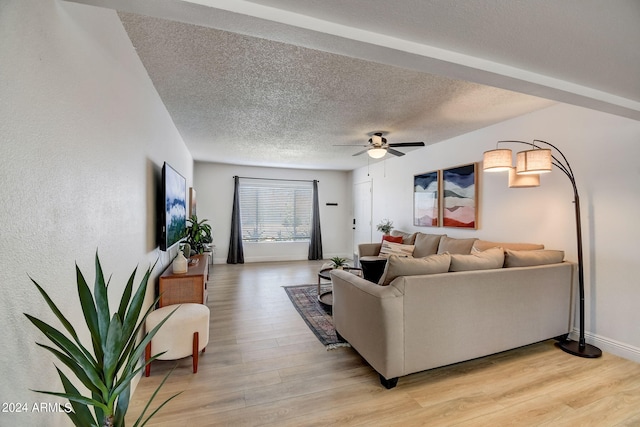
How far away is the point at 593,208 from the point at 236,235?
6291 millimetres

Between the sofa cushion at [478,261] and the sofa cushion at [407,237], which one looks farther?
the sofa cushion at [407,237]

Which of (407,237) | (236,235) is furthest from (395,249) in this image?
(236,235)

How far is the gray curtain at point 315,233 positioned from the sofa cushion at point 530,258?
5185 millimetres

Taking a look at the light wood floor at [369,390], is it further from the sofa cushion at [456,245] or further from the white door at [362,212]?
the white door at [362,212]

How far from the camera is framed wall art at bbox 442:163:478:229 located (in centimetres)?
396

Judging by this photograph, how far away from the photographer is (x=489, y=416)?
173 cm

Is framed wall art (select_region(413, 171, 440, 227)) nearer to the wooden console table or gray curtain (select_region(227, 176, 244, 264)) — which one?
the wooden console table

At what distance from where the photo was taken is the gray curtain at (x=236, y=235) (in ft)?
21.9

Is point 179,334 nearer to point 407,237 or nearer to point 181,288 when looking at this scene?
point 181,288

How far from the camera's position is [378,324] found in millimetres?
1988

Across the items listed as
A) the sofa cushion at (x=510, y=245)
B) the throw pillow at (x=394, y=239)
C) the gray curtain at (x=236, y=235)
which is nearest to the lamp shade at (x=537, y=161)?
the sofa cushion at (x=510, y=245)

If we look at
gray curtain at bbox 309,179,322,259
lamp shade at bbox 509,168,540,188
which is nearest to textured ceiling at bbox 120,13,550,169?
lamp shade at bbox 509,168,540,188

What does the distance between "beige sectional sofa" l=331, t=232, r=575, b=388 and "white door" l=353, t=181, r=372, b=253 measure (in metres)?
4.25

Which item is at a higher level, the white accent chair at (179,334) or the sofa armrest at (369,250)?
the sofa armrest at (369,250)
